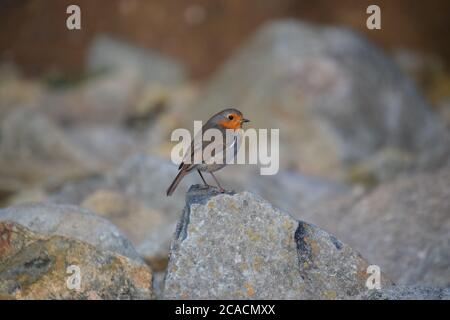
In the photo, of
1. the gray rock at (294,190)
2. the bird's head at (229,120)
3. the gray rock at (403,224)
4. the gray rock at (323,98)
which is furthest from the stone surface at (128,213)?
the gray rock at (323,98)

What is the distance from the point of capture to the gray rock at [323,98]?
62.9ft

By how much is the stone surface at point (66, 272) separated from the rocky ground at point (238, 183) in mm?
16

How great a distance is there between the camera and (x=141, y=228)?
44.7 ft

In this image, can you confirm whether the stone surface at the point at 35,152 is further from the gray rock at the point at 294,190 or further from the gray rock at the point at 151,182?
the gray rock at the point at 294,190

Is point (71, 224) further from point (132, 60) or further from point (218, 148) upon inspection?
point (132, 60)

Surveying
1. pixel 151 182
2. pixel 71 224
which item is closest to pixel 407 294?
pixel 71 224

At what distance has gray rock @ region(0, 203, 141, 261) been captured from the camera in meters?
9.62

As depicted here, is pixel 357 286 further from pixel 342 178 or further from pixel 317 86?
pixel 317 86

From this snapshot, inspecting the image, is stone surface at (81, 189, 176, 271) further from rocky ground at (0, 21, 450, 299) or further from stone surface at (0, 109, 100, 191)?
stone surface at (0, 109, 100, 191)

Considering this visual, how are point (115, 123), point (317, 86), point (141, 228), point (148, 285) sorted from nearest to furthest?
1. point (148, 285)
2. point (141, 228)
3. point (317, 86)
4. point (115, 123)

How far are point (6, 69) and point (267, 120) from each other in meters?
8.68

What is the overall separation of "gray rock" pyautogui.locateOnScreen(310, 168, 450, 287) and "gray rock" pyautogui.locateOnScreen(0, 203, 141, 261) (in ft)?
12.5

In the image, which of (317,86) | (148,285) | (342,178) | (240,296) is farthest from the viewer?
(317,86)
